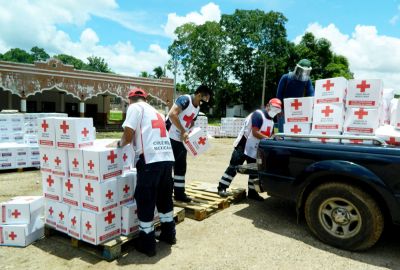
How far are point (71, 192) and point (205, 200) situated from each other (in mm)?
2480

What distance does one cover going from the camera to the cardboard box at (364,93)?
407cm

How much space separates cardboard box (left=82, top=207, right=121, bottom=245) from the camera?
3812mm

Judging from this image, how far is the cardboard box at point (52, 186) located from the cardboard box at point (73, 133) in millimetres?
485

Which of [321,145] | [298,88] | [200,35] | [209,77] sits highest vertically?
[200,35]

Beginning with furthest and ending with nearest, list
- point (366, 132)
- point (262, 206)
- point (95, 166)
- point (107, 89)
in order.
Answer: point (107, 89), point (262, 206), point (366, 132), point (95, 166)

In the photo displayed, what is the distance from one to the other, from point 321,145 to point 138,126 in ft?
8.01

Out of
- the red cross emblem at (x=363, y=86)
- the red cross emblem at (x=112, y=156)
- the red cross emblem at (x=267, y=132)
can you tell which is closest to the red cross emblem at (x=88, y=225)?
the red cross emblem at (x=112, y=156)

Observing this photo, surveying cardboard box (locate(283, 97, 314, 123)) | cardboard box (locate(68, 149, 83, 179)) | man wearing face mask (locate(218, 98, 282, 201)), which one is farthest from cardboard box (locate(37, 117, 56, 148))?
cardboard box (locate(283, 97, 314, 123))

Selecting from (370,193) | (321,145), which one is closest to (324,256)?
(370,193)

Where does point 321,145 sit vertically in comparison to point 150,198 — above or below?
above

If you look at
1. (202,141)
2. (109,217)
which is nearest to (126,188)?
(109,217)

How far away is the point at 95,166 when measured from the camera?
3771mm

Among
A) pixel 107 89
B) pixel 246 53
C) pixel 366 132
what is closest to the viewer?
pixel 366 132

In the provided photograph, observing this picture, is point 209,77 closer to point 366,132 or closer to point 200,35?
point 200,35
